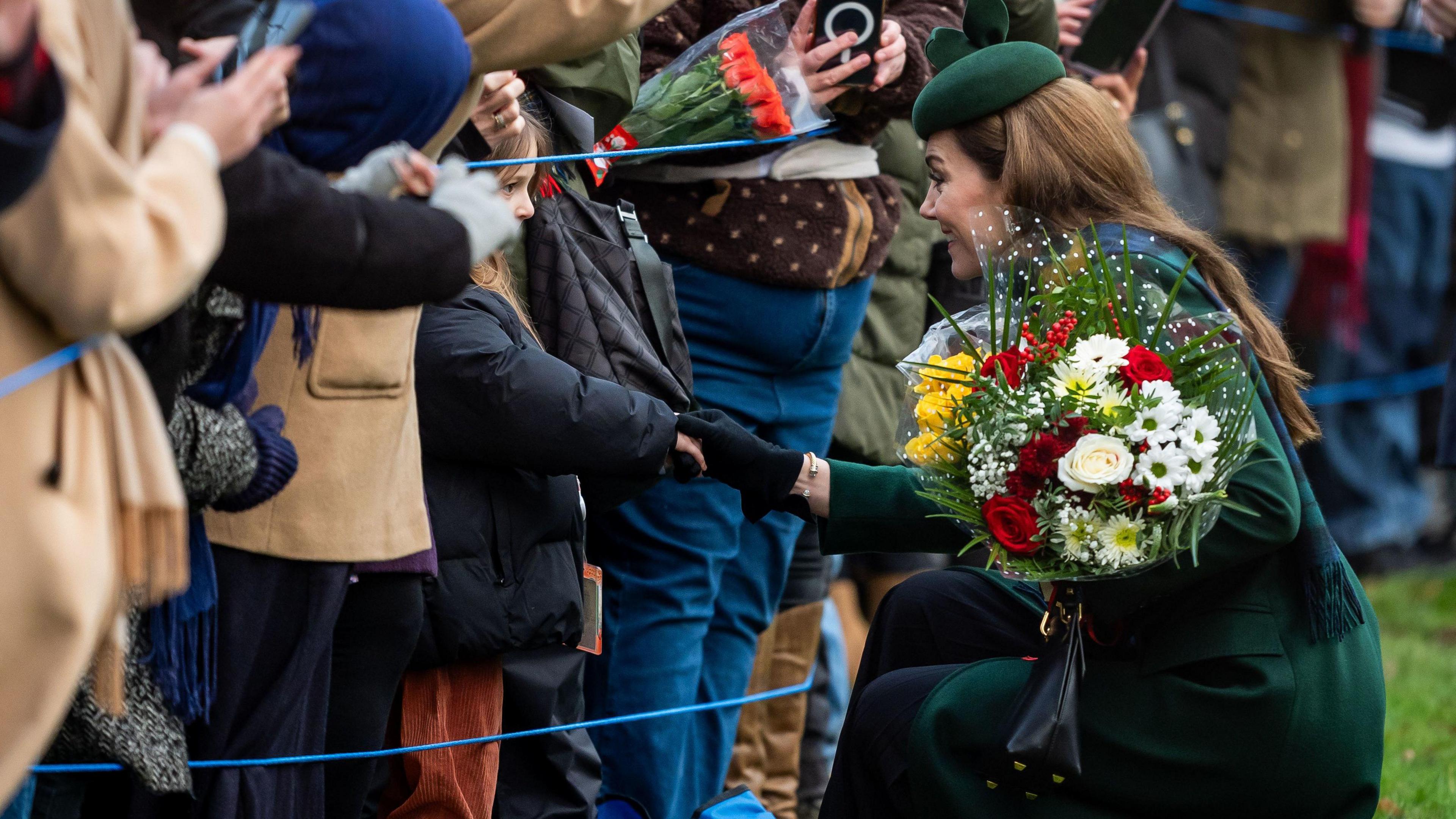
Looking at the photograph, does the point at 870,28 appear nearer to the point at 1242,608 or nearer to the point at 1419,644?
the point at 1242,608

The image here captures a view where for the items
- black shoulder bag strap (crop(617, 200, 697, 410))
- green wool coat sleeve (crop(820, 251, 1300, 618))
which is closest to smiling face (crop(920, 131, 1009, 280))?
green wool coat sleeve (crop(820, 251, 1300, 618))

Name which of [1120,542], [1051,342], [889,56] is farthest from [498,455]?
[889,56]

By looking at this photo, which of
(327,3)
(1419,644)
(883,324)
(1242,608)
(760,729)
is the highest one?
(327,3)

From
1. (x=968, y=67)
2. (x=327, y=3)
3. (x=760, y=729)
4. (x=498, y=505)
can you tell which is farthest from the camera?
(x=760, y=729)

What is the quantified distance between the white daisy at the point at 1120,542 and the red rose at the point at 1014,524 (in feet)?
0.33

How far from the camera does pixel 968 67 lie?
10.5 feet

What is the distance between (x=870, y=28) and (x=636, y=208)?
0.63 metres

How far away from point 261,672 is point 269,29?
0.92 meters

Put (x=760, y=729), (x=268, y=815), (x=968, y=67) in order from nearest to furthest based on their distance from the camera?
(x=268, y=815) < (x=968, y=67) < (x=760, y=729)

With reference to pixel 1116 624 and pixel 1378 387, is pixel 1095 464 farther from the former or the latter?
pixel 1378 387

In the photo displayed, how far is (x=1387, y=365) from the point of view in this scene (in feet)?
25.4

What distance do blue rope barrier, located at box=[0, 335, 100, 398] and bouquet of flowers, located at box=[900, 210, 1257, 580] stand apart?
1.38 m

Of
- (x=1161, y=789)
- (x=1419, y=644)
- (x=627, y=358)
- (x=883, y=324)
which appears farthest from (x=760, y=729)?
(x=1419, y=644)

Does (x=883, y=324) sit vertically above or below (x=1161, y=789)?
below
